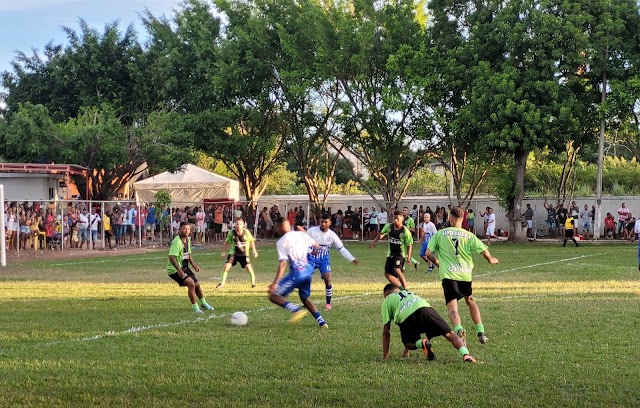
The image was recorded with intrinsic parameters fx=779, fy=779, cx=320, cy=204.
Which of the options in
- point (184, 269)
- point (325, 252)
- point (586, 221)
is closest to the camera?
point (184, 269)

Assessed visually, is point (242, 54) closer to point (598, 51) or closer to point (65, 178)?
point (65, 178)

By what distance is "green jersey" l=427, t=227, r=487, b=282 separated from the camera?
9867 mm

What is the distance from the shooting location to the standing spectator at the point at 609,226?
37.2 meters

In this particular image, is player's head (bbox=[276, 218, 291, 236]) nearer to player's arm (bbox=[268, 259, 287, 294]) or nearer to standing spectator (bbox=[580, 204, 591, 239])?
player's arm (bbox=[268, 259, 287, 294])

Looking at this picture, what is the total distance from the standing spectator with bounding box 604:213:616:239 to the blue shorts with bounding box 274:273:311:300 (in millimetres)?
29124

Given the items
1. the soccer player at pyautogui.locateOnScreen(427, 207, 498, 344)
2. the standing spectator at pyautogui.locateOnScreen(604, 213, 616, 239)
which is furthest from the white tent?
the soccer player at pyautogui.locateOnScreen(427, 207, 498, 344)

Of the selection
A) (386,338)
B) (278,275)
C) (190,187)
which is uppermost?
(190,187)

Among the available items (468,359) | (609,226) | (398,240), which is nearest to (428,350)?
(468,359)

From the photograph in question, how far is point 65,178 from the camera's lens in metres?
34.3

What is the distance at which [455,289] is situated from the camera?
32.2 ft

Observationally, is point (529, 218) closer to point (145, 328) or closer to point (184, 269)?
point (184, 269)

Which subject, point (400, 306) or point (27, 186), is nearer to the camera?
point (400, 306)

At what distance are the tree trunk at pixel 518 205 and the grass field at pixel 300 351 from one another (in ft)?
60.3

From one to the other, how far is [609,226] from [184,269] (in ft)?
94.2
